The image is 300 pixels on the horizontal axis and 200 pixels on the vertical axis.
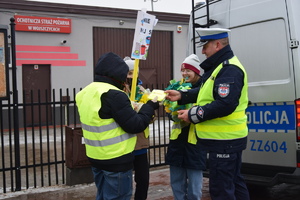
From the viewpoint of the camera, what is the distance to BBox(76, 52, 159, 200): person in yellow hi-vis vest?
118 inches

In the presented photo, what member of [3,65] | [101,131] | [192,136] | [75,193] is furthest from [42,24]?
[101,131]

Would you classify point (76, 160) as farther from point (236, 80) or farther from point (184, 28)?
point (184, 28)

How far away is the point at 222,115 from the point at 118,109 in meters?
0.90

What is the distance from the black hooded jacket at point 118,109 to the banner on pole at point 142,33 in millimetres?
669

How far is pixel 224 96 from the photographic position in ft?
10.4

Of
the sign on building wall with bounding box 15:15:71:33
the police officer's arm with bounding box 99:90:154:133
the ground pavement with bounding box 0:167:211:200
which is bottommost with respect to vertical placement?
the ground pavement with bounding box 0:167:211:200

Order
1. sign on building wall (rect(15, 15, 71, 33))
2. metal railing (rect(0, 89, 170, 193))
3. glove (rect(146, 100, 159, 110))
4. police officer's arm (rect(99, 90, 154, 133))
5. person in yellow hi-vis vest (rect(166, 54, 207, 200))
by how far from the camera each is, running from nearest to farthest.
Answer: police officer's arm (rect(99, 90, 154, 133)) → glove (rect(146, 100, 159, 110)) → person in yellow hi-vis vest (rect(166, 54, 207, 200)) → metal railing (rect(0, 89, 170, 193)) → sign on building wall (rect(15, 15, 71, 33))

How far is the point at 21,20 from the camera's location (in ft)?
48.8

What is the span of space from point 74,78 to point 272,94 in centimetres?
1303

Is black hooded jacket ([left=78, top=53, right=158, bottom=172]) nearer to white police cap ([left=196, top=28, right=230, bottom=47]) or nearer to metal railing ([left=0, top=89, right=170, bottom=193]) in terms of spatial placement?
white police cap ([left=196, top=28, right=230, bottom=47])

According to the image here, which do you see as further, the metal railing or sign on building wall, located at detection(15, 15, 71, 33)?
sign on building wall, located at detection(15, 15, 71, 33)

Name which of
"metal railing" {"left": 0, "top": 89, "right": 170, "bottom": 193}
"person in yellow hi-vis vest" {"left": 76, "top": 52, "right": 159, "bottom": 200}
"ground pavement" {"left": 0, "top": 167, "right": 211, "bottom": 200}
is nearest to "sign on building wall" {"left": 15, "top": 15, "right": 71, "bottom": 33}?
"metal railing" {"left": 0, "top": 89, "right": 170, "bottom": 193}

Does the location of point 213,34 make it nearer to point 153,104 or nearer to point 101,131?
point 153,104

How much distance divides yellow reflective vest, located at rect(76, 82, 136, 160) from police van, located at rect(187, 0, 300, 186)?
186 cm
